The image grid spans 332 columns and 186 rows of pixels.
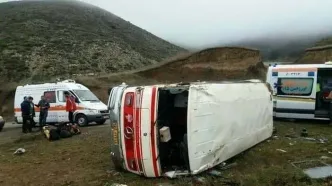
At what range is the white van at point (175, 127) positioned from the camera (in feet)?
23.5

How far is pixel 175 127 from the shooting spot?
819 centimetres

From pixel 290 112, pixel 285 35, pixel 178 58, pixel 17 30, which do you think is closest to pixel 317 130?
pixel 290 112

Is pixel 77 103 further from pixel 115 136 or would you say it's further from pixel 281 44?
pixel 281 44

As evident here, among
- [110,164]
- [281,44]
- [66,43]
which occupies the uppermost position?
[281,44]

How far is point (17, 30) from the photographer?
5416 centimetres

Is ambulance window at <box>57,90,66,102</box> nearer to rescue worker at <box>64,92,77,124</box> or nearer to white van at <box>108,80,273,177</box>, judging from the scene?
rescue worker at <box>64,92,77,124</box>

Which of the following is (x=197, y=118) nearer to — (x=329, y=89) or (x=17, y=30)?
(x=329, y=89)

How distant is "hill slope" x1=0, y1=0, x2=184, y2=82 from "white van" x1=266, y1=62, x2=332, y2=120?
29.9 metres

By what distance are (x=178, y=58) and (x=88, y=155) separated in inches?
1216

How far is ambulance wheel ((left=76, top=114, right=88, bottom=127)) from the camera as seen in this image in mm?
18594

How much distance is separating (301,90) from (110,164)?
8435 mm

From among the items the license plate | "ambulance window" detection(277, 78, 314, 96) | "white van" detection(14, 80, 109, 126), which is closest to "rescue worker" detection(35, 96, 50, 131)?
"white van" detection(14, 80, 109, 126)

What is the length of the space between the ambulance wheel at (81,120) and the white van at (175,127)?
1047 cm

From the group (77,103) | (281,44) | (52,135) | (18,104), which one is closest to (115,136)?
(52,135)
